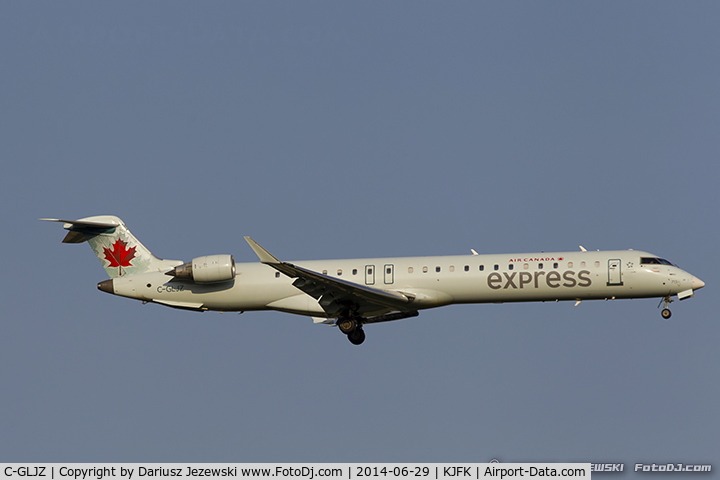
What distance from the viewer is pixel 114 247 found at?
118ft

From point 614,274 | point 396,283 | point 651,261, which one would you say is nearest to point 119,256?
point 396,283

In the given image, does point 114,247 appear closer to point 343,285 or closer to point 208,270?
point 208,270

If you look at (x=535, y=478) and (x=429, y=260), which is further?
(x=429, y=260)

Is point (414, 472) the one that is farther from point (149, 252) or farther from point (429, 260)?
point (149, 252)

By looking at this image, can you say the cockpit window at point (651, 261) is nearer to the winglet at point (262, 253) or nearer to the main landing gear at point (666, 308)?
the main landing gear at point (666, 308)

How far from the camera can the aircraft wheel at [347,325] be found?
112 ft

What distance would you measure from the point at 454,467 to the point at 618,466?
433cm

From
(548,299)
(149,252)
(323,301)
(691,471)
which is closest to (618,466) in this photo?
(691,471)

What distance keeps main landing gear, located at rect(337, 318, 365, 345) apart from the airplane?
0.12ft

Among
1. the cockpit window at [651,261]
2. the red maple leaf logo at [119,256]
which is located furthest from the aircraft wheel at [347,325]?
the cockpit window at [651,261]

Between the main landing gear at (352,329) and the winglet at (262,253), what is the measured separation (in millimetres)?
4615

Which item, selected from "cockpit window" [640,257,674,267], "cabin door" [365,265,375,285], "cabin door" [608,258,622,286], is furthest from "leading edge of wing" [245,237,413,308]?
"cockpit window" [640,257,674,267]

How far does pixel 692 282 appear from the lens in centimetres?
3322

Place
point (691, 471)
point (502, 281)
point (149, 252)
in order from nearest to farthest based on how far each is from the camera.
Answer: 1. point (691, 471)
2. point (502, 281)
3. point (149, 252)
